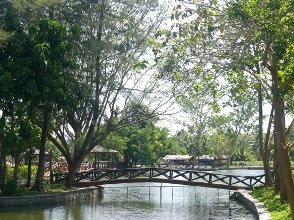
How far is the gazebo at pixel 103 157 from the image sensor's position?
3813 centimetres

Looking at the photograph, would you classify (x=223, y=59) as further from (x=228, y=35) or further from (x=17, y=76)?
(x=17, y=76)

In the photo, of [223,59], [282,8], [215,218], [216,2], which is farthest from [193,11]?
[215,218]

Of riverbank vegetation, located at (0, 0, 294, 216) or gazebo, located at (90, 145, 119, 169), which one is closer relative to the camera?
riverbank vegetation, located at (0, 0, 294, 216)

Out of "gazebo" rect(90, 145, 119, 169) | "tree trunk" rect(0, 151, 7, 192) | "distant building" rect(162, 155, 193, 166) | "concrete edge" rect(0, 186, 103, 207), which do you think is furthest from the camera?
"distant building" rect(162, 155, 193, 166)

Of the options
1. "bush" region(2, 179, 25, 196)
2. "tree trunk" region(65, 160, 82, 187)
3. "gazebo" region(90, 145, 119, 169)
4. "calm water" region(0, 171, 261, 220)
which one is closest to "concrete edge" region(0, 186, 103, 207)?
"calm water" region(0, 171, 261, 220)

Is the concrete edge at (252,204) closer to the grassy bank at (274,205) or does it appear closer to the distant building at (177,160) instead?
the grassy bank at (274,205)

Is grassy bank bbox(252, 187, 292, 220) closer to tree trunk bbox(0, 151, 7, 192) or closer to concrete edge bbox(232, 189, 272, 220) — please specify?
concrete edge bbox(232, 189, 272, 220)

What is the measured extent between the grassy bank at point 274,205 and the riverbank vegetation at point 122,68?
44 centimetres

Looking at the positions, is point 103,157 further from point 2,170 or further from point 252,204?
point 252,204

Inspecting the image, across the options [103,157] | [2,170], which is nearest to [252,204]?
[2,170]

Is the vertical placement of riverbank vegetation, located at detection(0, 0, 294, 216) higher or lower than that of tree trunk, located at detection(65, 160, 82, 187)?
higher

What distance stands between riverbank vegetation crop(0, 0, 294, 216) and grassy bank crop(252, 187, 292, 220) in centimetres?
44

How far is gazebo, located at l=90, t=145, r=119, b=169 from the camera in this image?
125 feet

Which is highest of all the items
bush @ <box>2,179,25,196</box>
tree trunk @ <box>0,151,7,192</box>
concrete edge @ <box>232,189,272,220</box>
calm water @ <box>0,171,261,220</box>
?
tree trunk @ <box>0,151,7,192</box>
